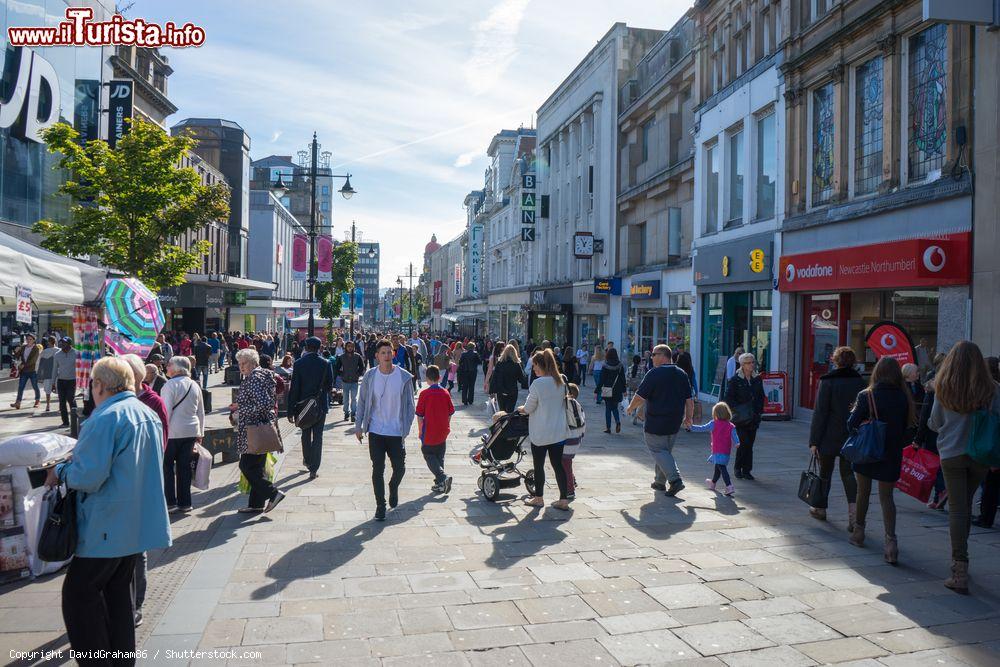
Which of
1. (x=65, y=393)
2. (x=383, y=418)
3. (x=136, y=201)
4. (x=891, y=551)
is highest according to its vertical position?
(x=136, y=201)

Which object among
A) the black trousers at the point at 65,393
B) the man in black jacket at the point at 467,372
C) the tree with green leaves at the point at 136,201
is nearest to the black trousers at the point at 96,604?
the black trousers at the point at 65,393

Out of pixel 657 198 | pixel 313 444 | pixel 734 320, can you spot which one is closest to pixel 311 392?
pixel 313 444

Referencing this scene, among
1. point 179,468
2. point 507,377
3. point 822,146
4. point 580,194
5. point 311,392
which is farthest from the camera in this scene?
point 580,194

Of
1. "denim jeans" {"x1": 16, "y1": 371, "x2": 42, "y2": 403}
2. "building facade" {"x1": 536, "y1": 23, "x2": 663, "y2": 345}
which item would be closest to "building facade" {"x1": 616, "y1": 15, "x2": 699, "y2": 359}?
"building facade" {"x1": 536, "y1": 23, "x2": 663, "y2": 345}

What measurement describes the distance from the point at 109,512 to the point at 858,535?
6302 millimetres

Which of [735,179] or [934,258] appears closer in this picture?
[934,258]

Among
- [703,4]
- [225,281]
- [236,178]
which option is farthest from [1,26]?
[236,178]

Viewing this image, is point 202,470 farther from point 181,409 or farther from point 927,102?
point 927,102

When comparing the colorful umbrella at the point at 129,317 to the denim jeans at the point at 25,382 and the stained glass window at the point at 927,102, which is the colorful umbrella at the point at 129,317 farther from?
the stained glass window at the point at 927,102

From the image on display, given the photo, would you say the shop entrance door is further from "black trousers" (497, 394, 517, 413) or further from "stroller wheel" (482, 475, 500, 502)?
"stroller wheel" (482, 475, 500, 502)

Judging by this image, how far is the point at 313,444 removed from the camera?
9953 mm

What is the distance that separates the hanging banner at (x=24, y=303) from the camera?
21.2 feet

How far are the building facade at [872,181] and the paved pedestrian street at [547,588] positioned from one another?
5639 millimetres

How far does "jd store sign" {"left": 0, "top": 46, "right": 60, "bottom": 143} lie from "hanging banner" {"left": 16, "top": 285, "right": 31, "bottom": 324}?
59.3 ft
